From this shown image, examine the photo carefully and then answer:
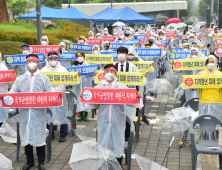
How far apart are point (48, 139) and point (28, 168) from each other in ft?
2.14

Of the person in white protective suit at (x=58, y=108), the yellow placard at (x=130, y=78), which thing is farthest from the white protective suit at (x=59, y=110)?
the yellow placard at (x=130, y=78)

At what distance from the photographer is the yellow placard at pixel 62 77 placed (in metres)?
7.38

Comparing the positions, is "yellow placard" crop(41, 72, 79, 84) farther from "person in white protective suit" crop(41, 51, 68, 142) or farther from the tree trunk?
the tree trunk

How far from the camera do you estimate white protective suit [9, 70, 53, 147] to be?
18.4ft

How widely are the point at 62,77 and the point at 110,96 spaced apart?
8.05 ft

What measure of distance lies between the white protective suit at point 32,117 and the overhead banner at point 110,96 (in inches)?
32.9

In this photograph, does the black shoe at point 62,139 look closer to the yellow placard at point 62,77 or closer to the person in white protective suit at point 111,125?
the yellow placard at point 62,77

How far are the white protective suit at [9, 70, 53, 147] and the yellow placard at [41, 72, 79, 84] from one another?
1607mm

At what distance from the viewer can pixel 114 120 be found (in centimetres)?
523

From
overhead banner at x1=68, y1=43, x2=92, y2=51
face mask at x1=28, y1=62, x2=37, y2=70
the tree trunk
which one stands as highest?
the tree trunk

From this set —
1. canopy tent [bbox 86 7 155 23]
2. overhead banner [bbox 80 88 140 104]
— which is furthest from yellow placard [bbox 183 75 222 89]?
canopy tent [bbox 86 7 155 23]

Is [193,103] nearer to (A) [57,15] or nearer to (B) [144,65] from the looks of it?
(B) [144,65]

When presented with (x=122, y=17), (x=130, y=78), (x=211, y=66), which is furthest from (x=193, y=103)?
(x=122, y=17)

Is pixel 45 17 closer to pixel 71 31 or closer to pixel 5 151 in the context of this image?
pixel 71 31
